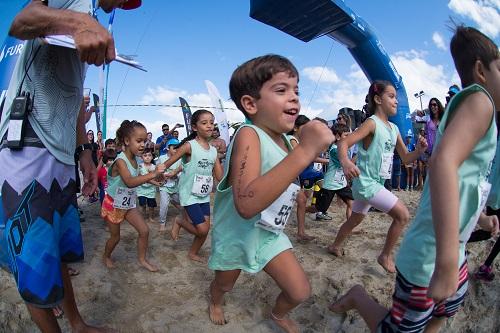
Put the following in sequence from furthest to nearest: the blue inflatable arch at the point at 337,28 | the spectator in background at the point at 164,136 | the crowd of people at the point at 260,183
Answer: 1. the spectator in background at the point at 164,136
2. the blue inflatable arch at the point at 337,28
3. the crowd of people at the point at 260,183

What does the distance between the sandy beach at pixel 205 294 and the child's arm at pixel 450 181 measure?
4.75ft

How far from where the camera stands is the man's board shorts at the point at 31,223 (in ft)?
5.22

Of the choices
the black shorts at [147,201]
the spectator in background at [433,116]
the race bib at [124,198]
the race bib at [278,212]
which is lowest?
the black shorts at [147,201]

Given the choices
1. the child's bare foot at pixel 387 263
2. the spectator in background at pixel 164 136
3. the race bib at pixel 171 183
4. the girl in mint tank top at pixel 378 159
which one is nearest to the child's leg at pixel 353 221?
the girl in mint tank top at pixel 378 159

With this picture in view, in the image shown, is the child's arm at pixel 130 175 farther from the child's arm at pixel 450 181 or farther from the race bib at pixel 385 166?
the child's arm at pixel 450 181

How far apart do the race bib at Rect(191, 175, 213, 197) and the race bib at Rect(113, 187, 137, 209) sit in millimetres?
664

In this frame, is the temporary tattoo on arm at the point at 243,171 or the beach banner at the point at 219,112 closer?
the temporary tattoo on arm at the point at 243,171

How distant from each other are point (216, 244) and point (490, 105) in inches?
58.9

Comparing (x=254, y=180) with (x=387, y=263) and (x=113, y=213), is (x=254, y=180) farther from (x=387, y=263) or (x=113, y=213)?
(x=113, y=213)

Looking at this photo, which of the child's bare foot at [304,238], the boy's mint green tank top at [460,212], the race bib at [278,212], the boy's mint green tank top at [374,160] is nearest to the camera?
the boy's mint green tank top at [460,212]

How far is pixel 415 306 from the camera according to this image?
1413 mm

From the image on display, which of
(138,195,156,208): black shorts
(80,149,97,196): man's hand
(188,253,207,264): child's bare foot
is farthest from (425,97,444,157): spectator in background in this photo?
(80,149,97,196): man's hand

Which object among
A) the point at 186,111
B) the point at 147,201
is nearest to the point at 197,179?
the point at 147,201

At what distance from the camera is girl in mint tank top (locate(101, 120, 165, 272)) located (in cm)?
360
